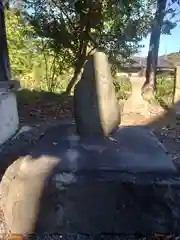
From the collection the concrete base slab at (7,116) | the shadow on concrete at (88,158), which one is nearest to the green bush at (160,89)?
the concrete base slab at (7,116)

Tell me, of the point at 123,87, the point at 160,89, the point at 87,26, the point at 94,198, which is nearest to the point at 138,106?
the point at 123,87

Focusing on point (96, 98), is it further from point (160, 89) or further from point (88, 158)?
point (160, 89)

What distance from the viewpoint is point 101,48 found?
25.9 ft

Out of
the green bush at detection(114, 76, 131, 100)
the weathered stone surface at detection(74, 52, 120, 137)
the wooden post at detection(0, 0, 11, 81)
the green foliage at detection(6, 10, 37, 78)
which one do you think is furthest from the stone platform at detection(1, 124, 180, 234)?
the green foliage at detection(6, 10, 37, 78)

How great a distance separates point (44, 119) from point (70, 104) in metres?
1.28

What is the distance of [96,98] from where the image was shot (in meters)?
3.03

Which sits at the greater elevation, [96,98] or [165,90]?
[96,98]

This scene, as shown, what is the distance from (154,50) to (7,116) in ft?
14.8

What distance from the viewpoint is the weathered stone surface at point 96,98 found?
119 inches

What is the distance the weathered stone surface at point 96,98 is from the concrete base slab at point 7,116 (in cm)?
201

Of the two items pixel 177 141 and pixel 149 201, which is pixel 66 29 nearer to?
pixel 177 141

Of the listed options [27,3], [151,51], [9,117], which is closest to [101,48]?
[151,51]

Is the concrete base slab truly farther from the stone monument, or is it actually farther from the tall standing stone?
the tall standing stone

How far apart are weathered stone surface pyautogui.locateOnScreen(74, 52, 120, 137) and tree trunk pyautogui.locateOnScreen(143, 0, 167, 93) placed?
488cm
